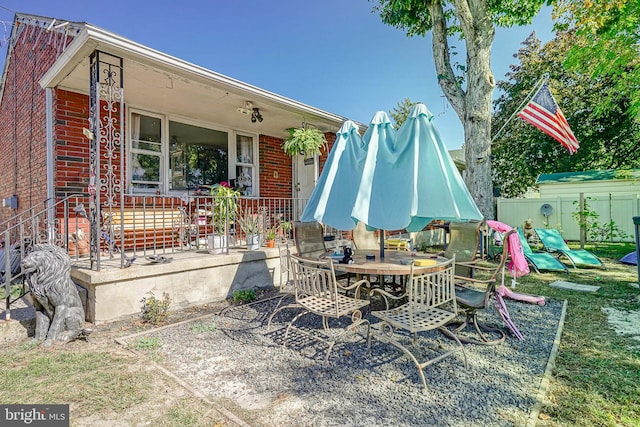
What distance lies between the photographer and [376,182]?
395cm

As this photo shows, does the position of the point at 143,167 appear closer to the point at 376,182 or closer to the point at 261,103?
the point at 261,103

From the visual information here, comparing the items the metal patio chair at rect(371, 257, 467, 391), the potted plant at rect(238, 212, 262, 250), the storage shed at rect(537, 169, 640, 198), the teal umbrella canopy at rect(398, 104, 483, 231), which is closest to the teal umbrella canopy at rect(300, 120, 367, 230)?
the teal umbrella canopy at rect(398, 104, 483, 231)

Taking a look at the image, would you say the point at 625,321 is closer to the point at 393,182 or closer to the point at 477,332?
the point at 477,332

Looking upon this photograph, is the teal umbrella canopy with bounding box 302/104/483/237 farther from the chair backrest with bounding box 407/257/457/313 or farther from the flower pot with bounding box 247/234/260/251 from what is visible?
the flower pot with bounding box 247/234/260/251

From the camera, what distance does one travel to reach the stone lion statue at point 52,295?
3248 millimetres

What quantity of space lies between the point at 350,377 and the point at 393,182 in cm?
217

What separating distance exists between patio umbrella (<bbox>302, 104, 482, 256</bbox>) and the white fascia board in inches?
93.5

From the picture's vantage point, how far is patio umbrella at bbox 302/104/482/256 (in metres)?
3.58

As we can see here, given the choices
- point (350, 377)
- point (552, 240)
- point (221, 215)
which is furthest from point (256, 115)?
point (552, 240)

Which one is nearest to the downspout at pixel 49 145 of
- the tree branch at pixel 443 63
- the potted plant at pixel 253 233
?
the potted plant at pixel 253 233

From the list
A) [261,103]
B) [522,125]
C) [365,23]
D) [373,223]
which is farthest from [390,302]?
[522,125]

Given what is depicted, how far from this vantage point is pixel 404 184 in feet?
12.2

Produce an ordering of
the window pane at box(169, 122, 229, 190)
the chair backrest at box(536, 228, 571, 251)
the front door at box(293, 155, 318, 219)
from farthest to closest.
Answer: the front door at box(293, 155, 318, 219), the chair backrest at box(536, 228, 571, 251), the window pane at box(169, 122, 229, 190)

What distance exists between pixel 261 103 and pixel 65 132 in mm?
3214
